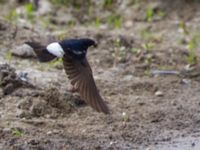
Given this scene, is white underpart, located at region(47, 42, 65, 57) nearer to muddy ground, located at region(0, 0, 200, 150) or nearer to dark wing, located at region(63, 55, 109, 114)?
dark wing, located at region(63, 55, 109, 114)

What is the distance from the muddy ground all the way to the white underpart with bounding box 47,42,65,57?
34 centimetres

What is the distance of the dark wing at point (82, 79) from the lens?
15.8ft

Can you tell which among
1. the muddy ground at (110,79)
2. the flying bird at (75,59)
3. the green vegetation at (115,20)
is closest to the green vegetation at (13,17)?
the muddy ground at (110,79)

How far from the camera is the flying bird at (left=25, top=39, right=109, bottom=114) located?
16.1ft

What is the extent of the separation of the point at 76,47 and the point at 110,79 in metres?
0.92

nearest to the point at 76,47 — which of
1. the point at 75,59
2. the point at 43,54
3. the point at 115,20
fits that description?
the point at 75,59

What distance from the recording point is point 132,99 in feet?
18.4

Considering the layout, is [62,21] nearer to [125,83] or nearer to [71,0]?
[71,0]

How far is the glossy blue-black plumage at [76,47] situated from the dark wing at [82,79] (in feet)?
0.13

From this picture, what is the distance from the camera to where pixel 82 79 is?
195 inches

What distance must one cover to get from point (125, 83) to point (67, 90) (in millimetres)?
584

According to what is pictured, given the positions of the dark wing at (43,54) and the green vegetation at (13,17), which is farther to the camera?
the green vegetation at (13,17)

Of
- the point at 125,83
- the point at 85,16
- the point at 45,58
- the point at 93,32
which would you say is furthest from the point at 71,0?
the point at 45,58

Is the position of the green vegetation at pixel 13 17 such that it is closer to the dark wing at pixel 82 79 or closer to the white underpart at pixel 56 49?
the white underpart at pixel 56 49
